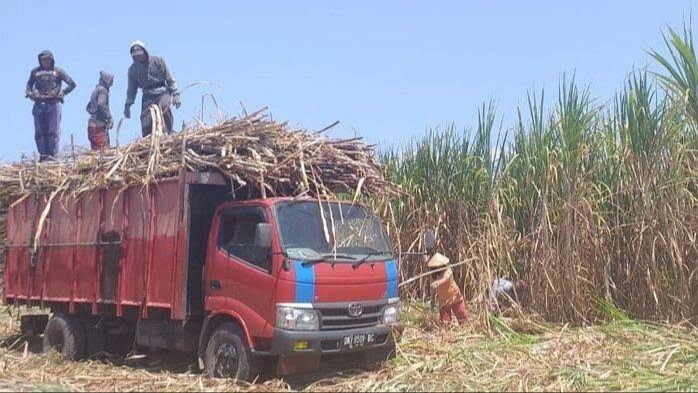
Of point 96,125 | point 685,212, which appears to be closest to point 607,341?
point 685,212

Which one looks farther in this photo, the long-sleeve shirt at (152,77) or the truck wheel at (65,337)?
the long-sleeve shirt at (152,77)

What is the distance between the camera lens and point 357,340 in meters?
8.46

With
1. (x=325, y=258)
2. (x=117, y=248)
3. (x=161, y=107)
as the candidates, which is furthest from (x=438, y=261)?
(x=161, y=107)

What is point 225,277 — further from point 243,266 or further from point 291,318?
point 291,318

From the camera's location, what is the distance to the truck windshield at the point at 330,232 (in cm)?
843

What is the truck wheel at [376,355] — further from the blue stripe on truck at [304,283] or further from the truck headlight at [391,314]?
the blue stripe on truck at [304,283]

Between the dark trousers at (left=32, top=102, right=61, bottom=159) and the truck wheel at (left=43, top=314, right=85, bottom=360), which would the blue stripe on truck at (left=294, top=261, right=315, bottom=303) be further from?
the dark trousers at (left=32, top=102, right=61, bottom=159)

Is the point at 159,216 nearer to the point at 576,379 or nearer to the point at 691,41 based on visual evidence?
the point at 576,379

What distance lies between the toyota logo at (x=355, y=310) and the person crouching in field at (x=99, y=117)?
6.75 metres

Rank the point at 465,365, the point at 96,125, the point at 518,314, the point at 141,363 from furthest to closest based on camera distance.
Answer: the point at 96,125 → the point at 518,314 → the point at 141,363 → the point at 465,365

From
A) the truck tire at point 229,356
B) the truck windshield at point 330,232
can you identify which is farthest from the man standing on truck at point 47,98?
the truck windshield at point 330,232

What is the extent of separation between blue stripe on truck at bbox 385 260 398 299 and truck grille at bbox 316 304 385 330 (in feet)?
0.70

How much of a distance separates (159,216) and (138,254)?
633 millimetres

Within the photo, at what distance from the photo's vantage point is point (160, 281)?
9.18m
